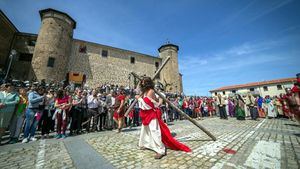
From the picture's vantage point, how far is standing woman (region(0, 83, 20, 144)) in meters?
4.36

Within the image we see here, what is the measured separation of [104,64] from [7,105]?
19.8m

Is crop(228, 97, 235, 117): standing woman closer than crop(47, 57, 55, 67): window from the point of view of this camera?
Yes

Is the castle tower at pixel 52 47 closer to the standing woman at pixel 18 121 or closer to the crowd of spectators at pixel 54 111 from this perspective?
the crowd of spectators at pixel 54 111

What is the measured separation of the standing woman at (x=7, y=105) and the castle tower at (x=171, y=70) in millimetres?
24422

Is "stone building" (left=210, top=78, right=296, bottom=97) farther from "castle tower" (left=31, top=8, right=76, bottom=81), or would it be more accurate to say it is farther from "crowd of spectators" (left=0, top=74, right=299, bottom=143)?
"castle tower" (left=31, top=8, right=76, bottom=81)

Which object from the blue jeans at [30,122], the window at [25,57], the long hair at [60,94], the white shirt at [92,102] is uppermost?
the window at [25,57]

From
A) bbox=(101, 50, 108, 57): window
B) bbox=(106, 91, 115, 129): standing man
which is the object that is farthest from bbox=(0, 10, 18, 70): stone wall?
bbox=(106, 91, 115, 129): standing man

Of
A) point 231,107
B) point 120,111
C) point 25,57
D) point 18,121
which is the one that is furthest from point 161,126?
point 25,57

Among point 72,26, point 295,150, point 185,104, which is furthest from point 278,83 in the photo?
point 72,26

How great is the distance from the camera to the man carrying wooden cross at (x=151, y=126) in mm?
3309

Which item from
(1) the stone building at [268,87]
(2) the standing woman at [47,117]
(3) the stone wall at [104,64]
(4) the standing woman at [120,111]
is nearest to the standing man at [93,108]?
(4) the standing woman at [120,111]

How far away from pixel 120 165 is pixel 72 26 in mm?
23800

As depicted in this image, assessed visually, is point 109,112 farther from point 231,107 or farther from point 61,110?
point 231,107

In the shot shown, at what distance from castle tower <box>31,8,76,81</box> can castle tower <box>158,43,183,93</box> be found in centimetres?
1868
